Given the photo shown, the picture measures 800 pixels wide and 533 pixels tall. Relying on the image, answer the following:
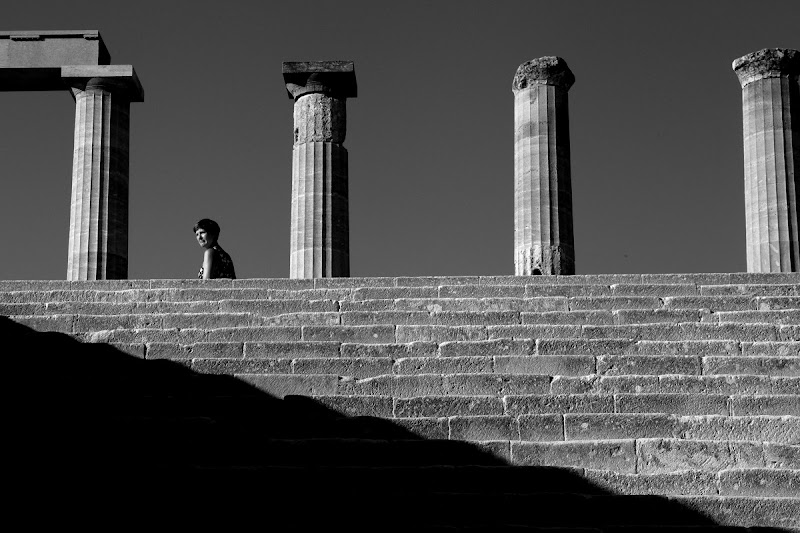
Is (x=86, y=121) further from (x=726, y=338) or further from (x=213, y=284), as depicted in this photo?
(x=726, y=338)

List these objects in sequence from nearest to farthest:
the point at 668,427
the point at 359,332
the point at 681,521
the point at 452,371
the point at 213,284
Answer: the point at 681,521 < the point at 668,427 < the point at 452,371 < the point at 359,332 < the point at 213,284

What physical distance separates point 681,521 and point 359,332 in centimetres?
442

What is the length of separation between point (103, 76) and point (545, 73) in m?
8.39

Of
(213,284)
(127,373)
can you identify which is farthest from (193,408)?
(213,284)

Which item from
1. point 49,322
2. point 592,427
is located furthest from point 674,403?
point 49,322

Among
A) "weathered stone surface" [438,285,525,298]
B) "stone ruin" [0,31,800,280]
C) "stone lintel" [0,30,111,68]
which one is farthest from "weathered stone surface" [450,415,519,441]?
"stone lintel" [0,30,111,68]

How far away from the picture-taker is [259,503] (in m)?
10.1

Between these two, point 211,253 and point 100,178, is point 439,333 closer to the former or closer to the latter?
point 211,253

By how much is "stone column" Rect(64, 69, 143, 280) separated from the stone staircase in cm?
780

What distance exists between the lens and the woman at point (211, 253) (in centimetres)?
1616

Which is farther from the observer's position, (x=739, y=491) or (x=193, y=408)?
(x=193, y=408)

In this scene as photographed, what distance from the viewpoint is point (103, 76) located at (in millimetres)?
23000

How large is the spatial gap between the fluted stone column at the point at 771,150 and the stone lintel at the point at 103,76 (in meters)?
11.3

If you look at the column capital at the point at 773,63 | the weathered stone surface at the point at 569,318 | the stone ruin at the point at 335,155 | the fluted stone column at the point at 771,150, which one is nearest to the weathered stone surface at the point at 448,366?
the weathered stone surface at the point at 569,318
